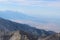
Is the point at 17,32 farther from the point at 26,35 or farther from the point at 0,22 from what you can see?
the point at 0,22

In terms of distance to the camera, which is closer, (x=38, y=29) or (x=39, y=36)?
(x=39, y=36)

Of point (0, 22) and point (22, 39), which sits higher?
point (0, 22)

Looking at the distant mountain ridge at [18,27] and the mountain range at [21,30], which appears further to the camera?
the distant mountain ridge at [18,27]

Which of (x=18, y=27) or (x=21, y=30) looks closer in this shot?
(x=21, y=30)

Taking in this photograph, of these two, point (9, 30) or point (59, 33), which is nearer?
point (59, 33)

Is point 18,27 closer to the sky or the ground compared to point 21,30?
closer to the sky

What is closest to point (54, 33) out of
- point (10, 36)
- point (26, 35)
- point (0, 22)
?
point (26, 35)

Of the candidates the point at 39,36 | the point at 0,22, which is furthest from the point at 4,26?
the point at 39,36

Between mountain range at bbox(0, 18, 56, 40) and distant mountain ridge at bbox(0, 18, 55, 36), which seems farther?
distant mountain ridge at bbox(0, 18, 55, 36)

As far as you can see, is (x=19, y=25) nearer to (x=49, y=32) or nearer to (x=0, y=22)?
(x=0, y=22)
